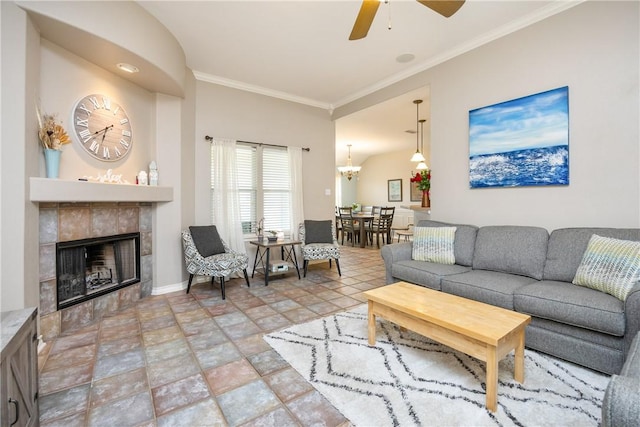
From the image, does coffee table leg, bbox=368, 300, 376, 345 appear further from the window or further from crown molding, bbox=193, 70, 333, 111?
crown molding, bbox=193, 70, 333, 111

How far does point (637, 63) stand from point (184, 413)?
13.4ft

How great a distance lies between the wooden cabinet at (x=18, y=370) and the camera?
1.08 meters

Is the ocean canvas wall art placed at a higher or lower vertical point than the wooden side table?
higher

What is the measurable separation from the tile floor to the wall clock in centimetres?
169

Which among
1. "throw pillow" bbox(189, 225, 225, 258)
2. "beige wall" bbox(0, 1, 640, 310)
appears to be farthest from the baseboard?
"throw pillow" bbox(189, 225, 225, 258)

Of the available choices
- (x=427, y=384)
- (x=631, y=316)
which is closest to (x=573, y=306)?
(x=631, y=316)

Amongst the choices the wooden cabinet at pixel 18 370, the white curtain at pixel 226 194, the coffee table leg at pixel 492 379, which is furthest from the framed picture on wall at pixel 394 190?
the wooden cabinet at pixel 18 370

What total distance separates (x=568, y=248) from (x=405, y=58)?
276 centimetres

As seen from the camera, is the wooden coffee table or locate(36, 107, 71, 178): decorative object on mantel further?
locate(36, 107, 71, 178): decorative object on mantel

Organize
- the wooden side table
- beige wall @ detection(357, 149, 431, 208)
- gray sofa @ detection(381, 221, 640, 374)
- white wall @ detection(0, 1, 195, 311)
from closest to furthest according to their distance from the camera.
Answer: gray sofa @ detection(381, 221, 640, 374) → white wall @ detection(0, 1, 195, 311) → the wooden side table → beige wall @ detection(357, 149, 431, 208)

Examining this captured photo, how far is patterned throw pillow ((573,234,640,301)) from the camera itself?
1.90 meters

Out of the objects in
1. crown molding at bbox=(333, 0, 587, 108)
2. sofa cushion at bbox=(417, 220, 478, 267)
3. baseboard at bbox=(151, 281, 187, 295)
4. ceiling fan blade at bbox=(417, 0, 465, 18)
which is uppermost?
crown molding at bbox=(333, 0, 587, 108)

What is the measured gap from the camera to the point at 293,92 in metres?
4.78

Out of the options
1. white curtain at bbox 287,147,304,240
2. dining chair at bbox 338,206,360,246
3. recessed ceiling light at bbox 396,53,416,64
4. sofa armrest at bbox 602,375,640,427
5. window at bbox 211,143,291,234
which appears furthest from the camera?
dining chair at bbox 338,206,360,246
